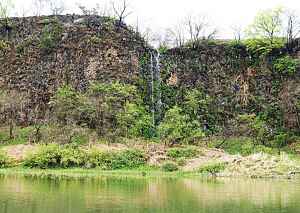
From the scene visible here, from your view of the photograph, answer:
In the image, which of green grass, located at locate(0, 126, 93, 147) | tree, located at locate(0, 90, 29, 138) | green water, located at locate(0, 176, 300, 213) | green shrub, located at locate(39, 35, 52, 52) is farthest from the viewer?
green shrub, located at locate(39, 35, 52, 52)

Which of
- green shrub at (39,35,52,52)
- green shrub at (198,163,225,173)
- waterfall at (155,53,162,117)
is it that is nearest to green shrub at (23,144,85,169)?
green shrub at (198,163,225,173)

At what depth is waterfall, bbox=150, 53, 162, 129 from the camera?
4691 cm

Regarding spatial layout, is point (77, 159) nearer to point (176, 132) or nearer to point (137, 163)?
point (137, 163)

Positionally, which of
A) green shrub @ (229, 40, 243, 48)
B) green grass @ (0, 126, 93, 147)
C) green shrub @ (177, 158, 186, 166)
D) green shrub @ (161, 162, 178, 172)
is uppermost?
green shrub @ (229, 40, 243, 48)

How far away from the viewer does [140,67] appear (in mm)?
48344

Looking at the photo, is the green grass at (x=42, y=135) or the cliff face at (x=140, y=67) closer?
the green grass at (x=42, y=135)

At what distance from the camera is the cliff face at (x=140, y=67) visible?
45.0 m

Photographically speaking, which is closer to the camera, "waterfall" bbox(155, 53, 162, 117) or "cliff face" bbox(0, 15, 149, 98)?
"cliff face" bbox(0, 15, 149, 98)

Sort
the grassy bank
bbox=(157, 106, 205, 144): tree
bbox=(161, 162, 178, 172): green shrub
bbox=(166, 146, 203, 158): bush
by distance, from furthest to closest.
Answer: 1. bbox=(157, 106, 205, 144): tree
2. bbox=(166, 146, 203, 158): bush
3. bbox=(161, 162, 178, 172): green shrub
4. the grassy bank

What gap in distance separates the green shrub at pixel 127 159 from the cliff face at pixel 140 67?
1904 centimetres

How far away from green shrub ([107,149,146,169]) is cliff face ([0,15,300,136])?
749 inches

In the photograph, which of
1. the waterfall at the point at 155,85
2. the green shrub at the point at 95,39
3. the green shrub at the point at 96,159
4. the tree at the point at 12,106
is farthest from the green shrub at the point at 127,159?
the green shrub at the point at 95,39

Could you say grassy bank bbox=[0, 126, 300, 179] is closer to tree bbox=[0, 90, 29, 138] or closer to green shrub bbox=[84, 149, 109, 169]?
green shrub bbox=[84, 149, 109, 169]

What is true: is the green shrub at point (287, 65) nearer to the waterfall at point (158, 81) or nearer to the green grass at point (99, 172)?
the waterfall at point (158, 81)
